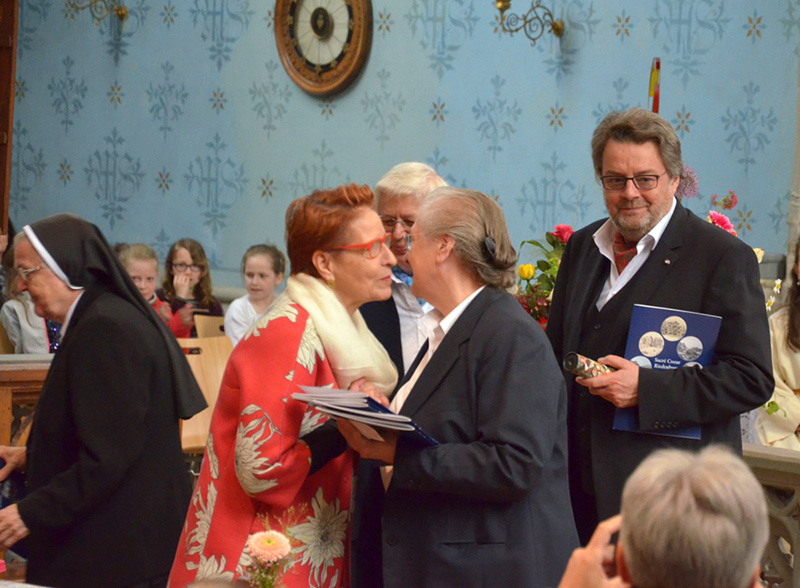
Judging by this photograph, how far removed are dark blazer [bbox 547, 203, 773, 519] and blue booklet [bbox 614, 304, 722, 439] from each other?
0.04m

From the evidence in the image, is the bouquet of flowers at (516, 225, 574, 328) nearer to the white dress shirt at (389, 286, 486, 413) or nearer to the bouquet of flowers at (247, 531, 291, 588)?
the white dress shirt at (389, 286, 486, 413)

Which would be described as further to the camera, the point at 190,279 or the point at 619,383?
the point at 190,279

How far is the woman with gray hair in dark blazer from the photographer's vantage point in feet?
6.76

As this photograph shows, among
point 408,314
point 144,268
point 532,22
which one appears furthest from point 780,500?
point 144,268

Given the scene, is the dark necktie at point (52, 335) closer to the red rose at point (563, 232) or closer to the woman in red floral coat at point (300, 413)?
the red rose at point (563, 232)

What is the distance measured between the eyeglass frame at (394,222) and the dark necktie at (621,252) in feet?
2.34

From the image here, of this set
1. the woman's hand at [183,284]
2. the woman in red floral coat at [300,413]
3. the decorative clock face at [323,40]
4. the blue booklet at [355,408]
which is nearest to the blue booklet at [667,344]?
the woman in red floral coat at [300,413]

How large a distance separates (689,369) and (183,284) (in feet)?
18.8

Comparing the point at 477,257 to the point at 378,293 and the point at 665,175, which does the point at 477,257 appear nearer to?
the point at 378,293

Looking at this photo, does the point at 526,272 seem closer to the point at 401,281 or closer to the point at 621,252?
the point at 401,281

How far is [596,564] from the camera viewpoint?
54.5 inches

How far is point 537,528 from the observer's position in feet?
7.02

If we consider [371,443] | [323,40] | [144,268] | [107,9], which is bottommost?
[144,268]

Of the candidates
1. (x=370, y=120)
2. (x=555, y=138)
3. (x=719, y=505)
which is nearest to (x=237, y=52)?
(x=370, y=120)
